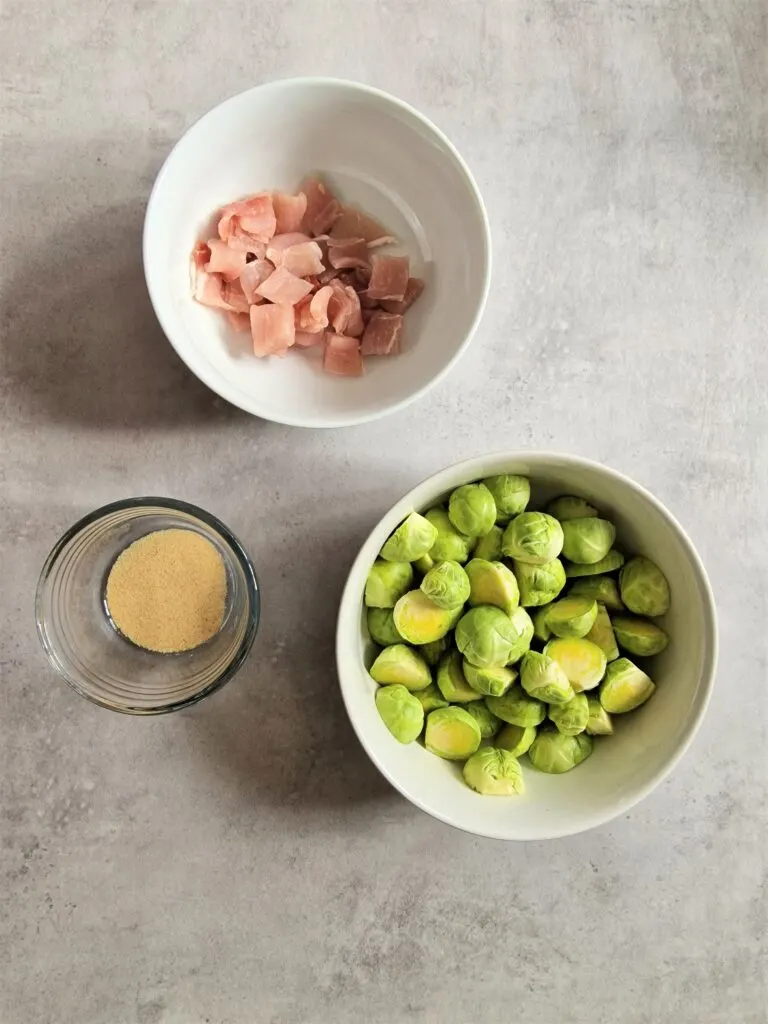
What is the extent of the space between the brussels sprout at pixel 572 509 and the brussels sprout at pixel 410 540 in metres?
0.17

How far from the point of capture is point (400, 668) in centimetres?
109

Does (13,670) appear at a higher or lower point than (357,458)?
lower

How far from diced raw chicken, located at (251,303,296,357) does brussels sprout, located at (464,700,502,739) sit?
1.67ft

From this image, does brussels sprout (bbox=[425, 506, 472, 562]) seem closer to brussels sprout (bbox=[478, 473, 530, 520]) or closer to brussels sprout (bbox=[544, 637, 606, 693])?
brussels sprout (bbox=[478, 473, 530, 520])

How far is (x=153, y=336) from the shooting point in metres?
1.24

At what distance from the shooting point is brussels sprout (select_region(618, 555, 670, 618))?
110 cm

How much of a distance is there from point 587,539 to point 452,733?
280mm

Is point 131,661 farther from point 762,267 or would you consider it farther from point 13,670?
point 762,267

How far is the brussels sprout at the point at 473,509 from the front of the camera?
108cm

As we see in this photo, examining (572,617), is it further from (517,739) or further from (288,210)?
(288,210)

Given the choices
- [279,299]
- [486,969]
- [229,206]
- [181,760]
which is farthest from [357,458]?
[486,969]

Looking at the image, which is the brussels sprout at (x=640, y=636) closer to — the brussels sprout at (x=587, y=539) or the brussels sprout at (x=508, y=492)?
the brussels sprout at (x=587, y=539)

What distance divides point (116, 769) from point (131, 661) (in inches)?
5.9

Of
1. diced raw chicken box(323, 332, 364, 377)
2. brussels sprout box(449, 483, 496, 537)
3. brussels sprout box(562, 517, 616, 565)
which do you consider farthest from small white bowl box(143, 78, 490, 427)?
brussels sprout box(562, 517, 616, 565)
